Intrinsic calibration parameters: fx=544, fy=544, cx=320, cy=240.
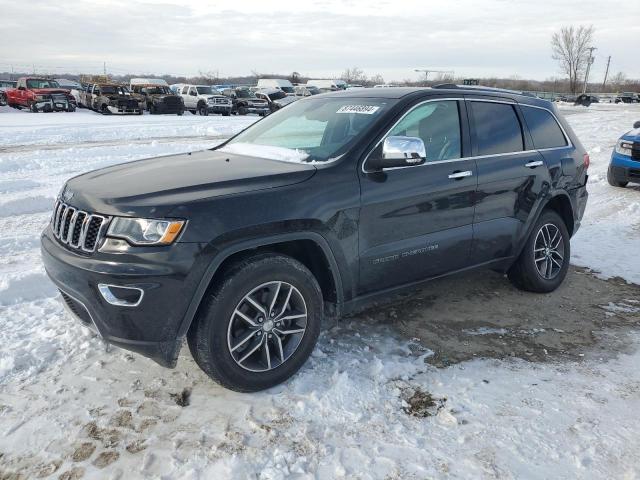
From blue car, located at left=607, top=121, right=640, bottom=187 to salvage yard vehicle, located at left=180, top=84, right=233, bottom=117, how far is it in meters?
22.3

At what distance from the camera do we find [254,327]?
3.18m

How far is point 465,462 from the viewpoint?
8.80ft

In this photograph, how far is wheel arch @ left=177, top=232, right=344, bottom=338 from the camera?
115 inches

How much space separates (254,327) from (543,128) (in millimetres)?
3396

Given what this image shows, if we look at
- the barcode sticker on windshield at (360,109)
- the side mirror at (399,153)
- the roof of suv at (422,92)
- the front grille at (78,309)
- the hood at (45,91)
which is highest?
the roof of suv at (422,92)

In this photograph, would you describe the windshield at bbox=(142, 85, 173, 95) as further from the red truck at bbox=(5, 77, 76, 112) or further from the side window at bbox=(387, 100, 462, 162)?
the side window at bbox=(387, 100, 462, 162)

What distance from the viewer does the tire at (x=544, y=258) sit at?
4.83 metres

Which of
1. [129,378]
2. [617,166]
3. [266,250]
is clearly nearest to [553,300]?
[266,250]

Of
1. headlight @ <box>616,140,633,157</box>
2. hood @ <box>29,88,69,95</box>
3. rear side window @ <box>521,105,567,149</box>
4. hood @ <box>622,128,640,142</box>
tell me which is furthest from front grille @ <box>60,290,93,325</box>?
hood @ <box>29,88,69,95</box>

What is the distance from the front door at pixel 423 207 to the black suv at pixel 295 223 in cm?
1

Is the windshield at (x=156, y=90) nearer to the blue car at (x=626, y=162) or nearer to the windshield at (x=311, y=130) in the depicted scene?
the blue car at (x=626, y=162)

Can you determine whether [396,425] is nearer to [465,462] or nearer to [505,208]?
[465,462]

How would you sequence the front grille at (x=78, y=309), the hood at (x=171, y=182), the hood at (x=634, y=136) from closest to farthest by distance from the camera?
the hood at (x=171, y=182), the front grille at (x=78, y=309), the hood at (x=634, y=136)

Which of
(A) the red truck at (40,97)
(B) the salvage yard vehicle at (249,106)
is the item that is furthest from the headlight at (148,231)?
(B) the salvage yard vehicle at (249,106)
